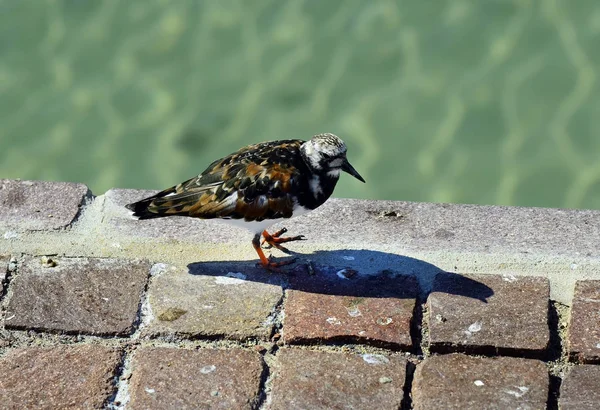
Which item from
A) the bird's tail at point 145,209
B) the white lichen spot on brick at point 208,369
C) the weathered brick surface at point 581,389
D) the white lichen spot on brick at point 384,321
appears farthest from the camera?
the bird's tail at point 145,209

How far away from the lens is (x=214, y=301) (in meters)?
3.27

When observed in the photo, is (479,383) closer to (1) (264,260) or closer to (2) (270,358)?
(2) (270,358)

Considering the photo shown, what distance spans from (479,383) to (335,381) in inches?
17.6

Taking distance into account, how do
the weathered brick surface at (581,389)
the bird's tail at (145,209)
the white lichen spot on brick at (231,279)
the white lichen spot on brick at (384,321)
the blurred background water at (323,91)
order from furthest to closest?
the blurred background water at (323,91)
the bird's tail at (145,209)
the white lichen spot on brick at (231,279)
the white lichen spot on brick at (384,321)
the weathered brick surface at (581,389)

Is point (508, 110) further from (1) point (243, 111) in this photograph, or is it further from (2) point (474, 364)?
(2) point (474, 364)

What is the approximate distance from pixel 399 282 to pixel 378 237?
1.10ft

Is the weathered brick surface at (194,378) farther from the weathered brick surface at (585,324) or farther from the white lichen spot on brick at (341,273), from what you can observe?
the weathered brick surface at (585,324)

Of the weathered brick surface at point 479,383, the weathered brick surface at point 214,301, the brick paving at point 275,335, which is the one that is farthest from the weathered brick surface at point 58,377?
the weathered brick surface at point 479,383

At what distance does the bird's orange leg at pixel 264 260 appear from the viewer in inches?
136

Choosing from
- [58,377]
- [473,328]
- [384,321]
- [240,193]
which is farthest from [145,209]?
[473,328]

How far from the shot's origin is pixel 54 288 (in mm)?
3318

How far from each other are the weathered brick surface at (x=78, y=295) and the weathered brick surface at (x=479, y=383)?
3.34ft

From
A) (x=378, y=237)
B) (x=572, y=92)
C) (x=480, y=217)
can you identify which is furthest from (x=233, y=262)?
(x=572, y=92)

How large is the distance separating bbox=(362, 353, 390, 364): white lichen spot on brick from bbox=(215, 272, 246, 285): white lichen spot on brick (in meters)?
0.63
